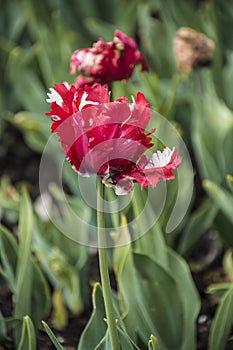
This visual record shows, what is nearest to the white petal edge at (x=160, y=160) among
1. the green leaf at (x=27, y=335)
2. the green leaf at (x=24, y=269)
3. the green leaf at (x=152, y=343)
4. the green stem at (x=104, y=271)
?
the green stem at (x=104, y=271)

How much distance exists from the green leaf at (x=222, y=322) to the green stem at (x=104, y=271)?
0.88ft

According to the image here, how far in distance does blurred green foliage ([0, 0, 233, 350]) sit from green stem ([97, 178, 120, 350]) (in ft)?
0.17

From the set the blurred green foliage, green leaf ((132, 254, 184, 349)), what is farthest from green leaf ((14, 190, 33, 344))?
green leaf ((132, 254, 184, 349))

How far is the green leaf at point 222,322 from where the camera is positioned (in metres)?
1.29

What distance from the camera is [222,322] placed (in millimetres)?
1329

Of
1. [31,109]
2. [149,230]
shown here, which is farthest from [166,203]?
[31,109]

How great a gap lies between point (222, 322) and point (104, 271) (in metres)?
0.38

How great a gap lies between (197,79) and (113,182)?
3.27ft

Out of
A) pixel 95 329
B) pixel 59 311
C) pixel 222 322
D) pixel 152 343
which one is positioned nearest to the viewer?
pixel 152 343

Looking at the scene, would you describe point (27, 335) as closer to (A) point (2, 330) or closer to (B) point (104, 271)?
(A) point (2, 330)

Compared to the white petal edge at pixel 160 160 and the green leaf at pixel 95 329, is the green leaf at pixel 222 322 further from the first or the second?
the white petal edge at pixel 160 160

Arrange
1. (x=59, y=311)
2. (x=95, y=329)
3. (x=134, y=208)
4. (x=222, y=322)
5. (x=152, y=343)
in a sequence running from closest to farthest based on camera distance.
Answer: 1. (x=152, y=343)
2. (x=95, y=329)
3. (x=222, y=322)
4. (x=134, y=208)
5. (x=59, y=311)

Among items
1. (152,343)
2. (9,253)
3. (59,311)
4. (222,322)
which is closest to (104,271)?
(152,343)

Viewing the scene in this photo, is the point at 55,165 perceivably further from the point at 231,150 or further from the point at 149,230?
the point at 149,230
